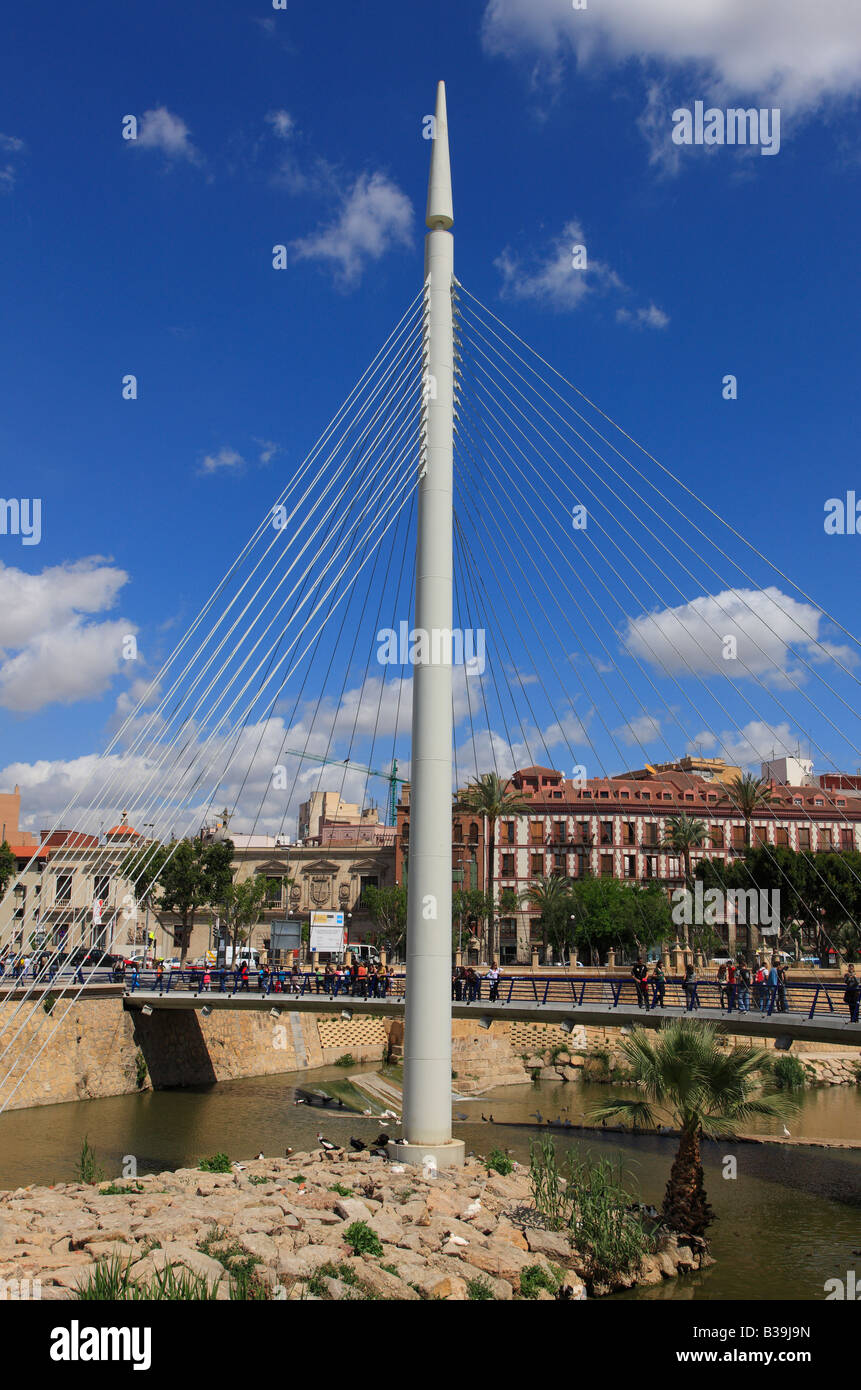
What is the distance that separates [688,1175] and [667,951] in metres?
60.3

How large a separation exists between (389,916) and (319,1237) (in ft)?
234

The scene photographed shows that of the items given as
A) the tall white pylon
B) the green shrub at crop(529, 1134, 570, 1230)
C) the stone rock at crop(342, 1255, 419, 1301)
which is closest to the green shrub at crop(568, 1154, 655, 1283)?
the green shrub at crop(529, 1134, 570, 1230)

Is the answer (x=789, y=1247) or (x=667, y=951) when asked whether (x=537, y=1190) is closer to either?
(x=789, y=1247)

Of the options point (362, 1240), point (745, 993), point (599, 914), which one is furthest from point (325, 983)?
point (599, 914)

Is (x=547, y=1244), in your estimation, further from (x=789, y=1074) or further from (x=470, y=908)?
(x=470, y=908)

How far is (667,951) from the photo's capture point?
3076 inches

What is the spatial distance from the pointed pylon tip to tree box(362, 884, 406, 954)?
6530 centimetres

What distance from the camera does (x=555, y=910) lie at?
268ft

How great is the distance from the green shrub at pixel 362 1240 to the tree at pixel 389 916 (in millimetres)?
67554

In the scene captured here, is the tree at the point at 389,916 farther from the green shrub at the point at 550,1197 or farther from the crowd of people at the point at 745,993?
the green shrub at the point at 550,1197

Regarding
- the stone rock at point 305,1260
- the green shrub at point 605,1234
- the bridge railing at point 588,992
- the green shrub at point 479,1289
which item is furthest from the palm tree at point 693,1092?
the stone rock at point 305,1260
